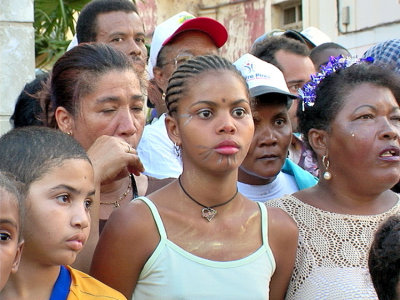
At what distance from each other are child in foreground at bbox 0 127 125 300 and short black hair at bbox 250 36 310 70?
234 cm

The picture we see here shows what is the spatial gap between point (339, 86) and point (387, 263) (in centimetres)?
115

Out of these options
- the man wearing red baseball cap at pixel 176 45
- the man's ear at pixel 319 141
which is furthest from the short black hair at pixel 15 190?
the man wearing red baseball cap at pixel 176 45

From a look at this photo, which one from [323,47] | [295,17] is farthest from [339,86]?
[295,17]

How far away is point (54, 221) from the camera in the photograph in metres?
2.64

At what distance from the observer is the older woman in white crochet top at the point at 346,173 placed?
3.25 meters

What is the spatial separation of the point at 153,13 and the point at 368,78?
12.0m

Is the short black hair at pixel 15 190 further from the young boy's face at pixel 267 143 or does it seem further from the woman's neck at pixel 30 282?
the young boy's face at pixel 267 143

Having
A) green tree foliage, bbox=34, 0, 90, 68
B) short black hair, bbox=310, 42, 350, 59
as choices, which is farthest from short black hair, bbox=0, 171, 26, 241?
green tree foliage, bbox=34, 0, 90, 68

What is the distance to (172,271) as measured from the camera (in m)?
2.82

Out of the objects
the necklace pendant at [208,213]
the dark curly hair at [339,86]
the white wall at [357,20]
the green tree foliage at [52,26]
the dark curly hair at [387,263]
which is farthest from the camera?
the white wall at [357,20]

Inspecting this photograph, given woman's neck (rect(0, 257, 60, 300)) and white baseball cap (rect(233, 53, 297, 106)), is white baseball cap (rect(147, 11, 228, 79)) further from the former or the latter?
woman's neck (rect(0, 257, 60, 300))

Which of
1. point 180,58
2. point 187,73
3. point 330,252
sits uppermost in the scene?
point 187,73

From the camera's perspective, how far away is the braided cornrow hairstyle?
3.08 meters

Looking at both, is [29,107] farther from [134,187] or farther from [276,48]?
[276,48]
